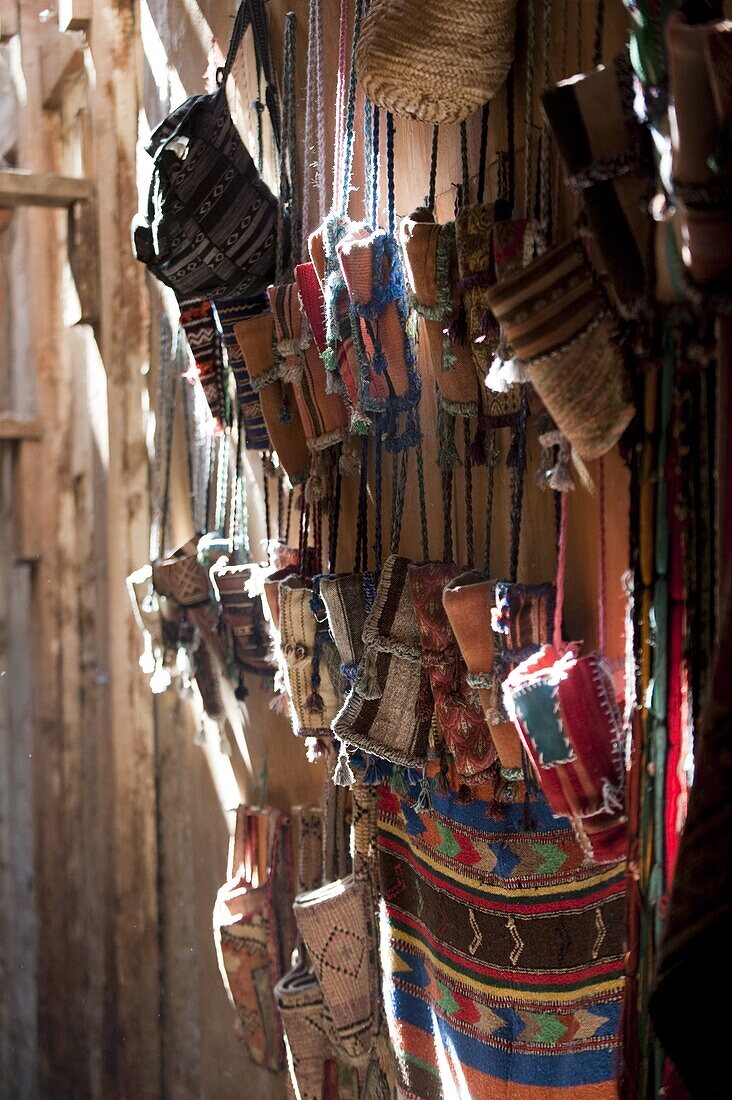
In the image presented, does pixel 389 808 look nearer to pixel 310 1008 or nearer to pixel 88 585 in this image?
pixel 310 1008

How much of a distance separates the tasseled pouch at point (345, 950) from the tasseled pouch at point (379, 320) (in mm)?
781

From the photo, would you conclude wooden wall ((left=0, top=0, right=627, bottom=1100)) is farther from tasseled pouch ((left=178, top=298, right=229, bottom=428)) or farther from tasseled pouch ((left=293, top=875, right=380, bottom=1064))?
tasseled pouch ((left=293, top=875, right=380, bottom=1064))

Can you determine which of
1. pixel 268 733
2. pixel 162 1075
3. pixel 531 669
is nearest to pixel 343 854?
pixel 268 733

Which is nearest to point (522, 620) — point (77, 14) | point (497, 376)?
point (497, 376)

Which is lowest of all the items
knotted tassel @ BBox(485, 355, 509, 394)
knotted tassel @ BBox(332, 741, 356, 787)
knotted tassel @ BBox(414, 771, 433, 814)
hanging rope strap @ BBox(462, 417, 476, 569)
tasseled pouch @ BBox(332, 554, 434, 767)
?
knotted tassel @ BBox(414, 771, 433, 814)

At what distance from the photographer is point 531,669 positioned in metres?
1.25

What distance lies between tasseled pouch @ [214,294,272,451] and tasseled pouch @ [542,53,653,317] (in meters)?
1.07

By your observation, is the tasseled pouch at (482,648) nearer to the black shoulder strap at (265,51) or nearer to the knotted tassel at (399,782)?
the knotted tassel at (399,782)

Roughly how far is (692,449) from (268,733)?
1.63m

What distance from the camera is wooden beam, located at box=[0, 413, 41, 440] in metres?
4.28

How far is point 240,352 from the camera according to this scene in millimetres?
2057

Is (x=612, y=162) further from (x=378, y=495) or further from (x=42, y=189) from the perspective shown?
(x=42, y=189)

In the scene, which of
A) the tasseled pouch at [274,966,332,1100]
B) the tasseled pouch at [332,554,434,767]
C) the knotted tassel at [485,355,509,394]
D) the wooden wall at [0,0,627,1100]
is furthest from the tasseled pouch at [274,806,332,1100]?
the knotted tassel at [485,355,509,394]

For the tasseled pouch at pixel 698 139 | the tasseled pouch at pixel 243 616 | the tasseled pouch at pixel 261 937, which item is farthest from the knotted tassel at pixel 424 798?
the tasseled pouch at pixel 698 139
